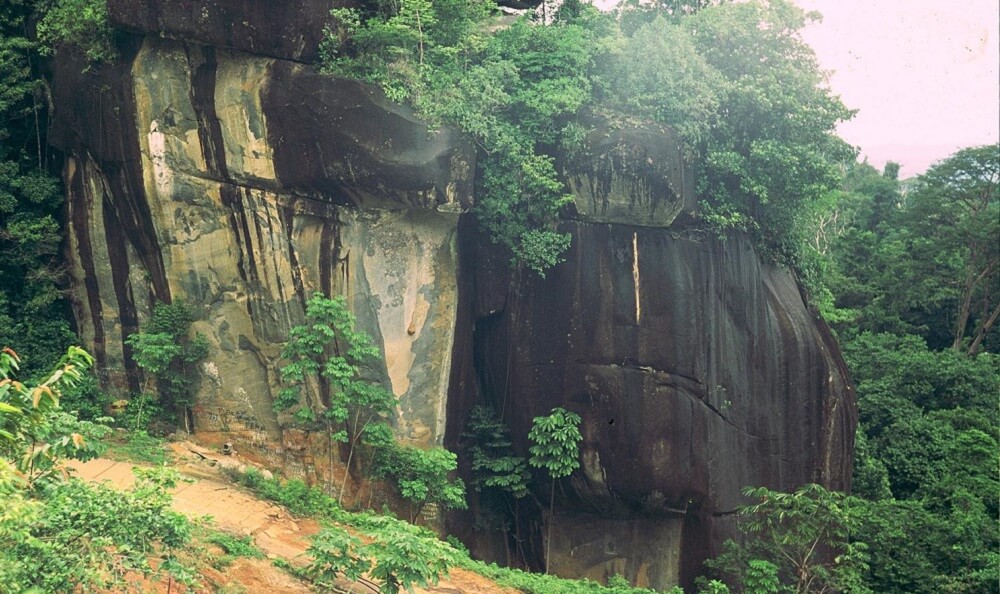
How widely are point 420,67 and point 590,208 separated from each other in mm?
2935

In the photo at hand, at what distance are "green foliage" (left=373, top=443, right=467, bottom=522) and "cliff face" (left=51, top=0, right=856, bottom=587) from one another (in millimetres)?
657

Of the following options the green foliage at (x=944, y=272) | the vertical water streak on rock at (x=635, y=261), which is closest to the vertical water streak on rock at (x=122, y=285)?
the vertical water streak on rock at (x=635, y=261)

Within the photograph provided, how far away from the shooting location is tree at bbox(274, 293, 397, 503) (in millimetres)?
13039

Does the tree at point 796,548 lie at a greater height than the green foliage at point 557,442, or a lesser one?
lesser

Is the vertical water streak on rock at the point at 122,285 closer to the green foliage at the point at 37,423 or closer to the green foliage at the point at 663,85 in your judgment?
the green foliage at the point at 37,423

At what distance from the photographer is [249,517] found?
1223cm

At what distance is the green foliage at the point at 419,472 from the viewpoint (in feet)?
44.1

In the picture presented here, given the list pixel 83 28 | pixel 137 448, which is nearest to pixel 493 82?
pixel 83 28

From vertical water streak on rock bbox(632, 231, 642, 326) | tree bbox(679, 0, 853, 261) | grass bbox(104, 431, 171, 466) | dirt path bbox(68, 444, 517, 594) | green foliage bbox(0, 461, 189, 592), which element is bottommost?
dirt path bbox(68, 444, 517, 594)

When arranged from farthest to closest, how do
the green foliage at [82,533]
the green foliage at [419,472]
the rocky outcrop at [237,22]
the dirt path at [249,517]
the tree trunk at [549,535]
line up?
the tree trunk at [549,535] → the green foliage at [419,472] → the rocky outcrop at [237,22] → the dirt path at [249,517] → the green foliage at [82,533]

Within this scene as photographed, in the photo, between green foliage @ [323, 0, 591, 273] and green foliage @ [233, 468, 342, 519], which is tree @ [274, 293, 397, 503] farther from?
green foliage @ [323, 0, 591, 273]

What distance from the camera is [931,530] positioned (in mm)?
15172

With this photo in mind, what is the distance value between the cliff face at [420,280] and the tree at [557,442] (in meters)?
0.19

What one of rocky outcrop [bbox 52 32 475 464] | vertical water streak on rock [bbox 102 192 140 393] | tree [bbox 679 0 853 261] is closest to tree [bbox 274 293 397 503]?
rocky outcrop [bbox 52 32 475 464]
